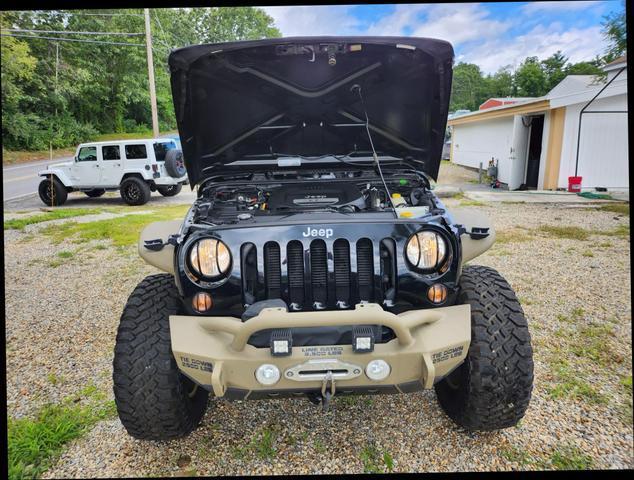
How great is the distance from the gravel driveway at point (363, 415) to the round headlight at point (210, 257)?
3.48 ft

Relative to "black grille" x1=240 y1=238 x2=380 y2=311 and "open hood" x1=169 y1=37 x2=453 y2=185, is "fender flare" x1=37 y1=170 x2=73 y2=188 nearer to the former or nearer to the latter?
"open hood" x1=169 y1=37 x2=453 y2=185

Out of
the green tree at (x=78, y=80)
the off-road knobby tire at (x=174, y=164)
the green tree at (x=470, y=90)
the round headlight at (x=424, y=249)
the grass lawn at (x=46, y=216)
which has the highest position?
the green tree at (x=470, y=90)

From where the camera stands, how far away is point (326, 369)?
1.93 m

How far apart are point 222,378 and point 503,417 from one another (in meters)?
1.45

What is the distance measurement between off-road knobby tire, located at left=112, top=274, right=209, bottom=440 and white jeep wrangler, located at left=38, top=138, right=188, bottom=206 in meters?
9.23

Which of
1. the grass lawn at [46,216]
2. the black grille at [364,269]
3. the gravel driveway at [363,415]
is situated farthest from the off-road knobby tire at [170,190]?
the black grille at [364,269]

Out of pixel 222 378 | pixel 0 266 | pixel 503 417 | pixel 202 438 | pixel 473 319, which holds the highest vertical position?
pixel 0 266

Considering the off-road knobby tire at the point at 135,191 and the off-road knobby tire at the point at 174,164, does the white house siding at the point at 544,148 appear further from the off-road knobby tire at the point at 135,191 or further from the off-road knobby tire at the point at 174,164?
the off-road knobby tire at the point at 174,164

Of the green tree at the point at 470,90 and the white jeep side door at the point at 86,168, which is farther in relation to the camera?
the green tree at the point at 470,90

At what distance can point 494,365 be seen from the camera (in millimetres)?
2133

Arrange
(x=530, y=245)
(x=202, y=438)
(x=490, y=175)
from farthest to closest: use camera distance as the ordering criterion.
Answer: (x=490, y=175)
(x=530, y=245)
(x=202, y=438)

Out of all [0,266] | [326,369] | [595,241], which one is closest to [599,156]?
[595,241]

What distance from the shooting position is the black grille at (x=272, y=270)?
6.86ft

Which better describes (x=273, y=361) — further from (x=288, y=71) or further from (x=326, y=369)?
(x=288, y=71)
